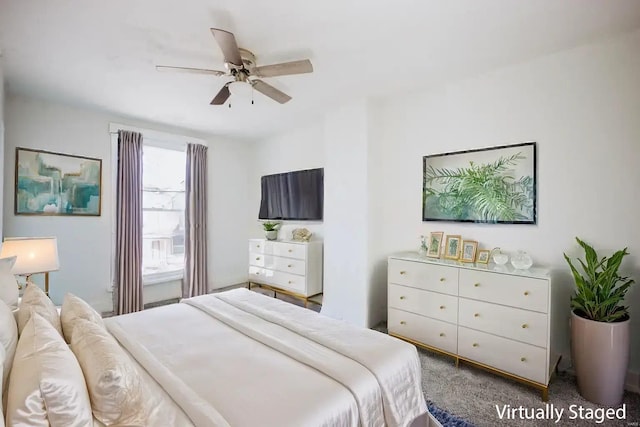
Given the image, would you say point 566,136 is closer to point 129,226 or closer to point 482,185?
point 482,185

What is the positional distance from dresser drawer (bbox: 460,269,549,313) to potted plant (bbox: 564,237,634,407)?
0.83 feet

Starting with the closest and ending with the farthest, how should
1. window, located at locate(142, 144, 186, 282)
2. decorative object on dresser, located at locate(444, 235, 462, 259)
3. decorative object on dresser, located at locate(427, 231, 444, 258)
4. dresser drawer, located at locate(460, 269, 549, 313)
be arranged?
dresser drawer, located at locate(460, 269, 549, 313), decorative object on dresser, located at locate(444, 235, 462, 259), decorative object on dresser, located at locate(427, 231, 444, 258), window, located at locate(142, 144, 186, 282)

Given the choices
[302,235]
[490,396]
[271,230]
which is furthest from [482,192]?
[271,230]

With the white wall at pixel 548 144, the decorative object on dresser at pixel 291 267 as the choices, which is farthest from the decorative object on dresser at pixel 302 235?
the white wall at pixel 548 144

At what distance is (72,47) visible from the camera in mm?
2172

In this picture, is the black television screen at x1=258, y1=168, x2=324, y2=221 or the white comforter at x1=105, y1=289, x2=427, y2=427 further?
the black television screen at x1=258, y1=168, x2=324, y2=221

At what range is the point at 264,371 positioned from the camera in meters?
1.33

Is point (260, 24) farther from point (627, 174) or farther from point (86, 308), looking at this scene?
point (627, 174)

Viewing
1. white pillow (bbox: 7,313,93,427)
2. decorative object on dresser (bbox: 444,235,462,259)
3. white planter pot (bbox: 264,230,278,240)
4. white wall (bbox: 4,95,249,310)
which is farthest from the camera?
white planter pot (bbox: 264,230,278,240)

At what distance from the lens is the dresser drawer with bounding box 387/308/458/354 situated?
8.02 feet

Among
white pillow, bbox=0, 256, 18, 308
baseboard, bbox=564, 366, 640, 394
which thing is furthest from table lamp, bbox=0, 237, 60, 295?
baseboard, bbox=564, 366, 640, 394

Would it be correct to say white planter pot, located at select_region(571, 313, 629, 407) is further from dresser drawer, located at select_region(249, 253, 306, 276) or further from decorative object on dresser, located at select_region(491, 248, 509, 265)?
dresser drawer, located at select_region(249, 253, 306, 276)

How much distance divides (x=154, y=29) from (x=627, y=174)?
11.3 ft

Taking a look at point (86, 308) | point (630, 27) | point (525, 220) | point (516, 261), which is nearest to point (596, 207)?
point (525, 220)
